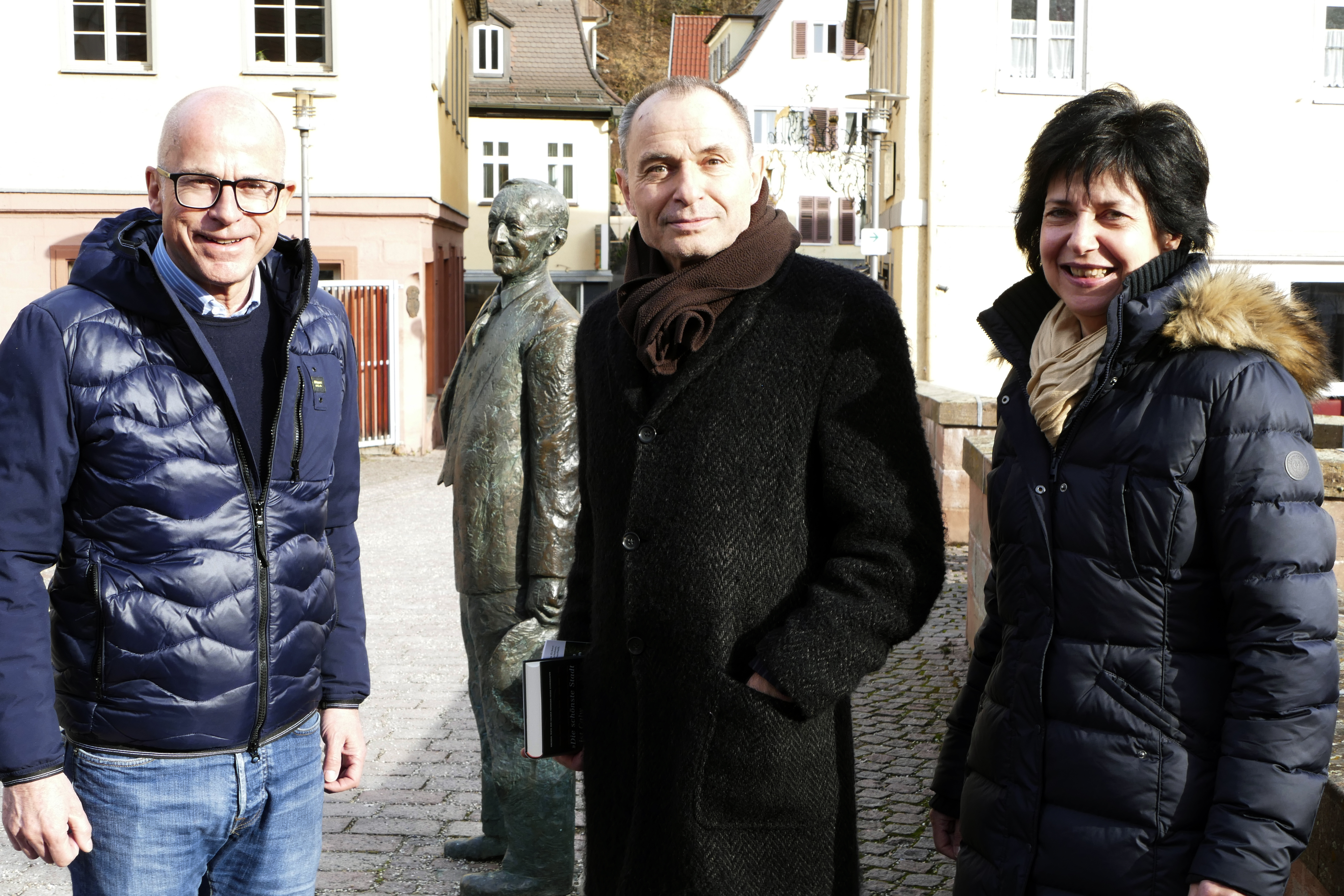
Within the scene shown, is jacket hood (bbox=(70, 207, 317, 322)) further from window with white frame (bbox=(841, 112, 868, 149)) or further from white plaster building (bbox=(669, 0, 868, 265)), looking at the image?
white plaster building (bbox=(669, 0, 868, 265))

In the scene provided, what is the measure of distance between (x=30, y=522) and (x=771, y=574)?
4.35 ft

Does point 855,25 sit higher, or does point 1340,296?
point 855,25

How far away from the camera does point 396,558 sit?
36.8ft

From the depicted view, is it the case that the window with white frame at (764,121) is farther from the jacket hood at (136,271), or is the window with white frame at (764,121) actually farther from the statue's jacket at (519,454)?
the jacket hood at (136,271)

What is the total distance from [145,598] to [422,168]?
16.8m

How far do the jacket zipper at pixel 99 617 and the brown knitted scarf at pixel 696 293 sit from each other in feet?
3.50

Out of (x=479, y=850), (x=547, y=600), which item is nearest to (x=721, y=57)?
(x=479, y=850)

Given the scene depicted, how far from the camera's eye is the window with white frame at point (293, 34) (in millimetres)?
18594

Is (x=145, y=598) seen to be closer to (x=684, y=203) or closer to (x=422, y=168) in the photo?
(x=684, y=203)

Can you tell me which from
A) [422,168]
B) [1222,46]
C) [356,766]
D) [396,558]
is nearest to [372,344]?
[422,168]

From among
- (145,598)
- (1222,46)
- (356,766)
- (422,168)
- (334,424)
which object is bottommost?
(356,766)

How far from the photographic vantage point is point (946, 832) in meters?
2.93

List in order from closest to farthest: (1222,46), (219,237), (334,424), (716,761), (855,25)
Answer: (716,761) → (219,237) → (334,424) → (1222,46) → (855,25)

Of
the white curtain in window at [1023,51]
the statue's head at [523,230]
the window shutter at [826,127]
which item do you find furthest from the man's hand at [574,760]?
the window shutter at [826,127]
